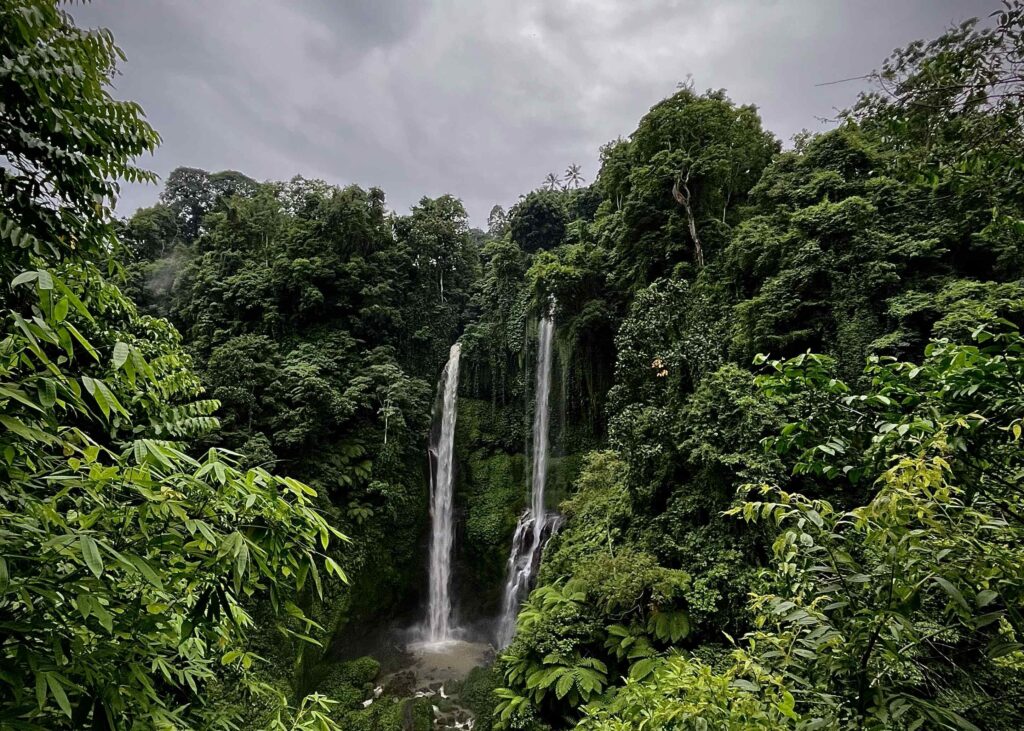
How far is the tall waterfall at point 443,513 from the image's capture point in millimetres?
14938

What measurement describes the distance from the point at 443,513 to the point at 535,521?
3.81 meters

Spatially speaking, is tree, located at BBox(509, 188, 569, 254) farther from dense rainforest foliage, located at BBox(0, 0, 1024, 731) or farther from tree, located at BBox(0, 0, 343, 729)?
tree, located at BBox(0, 0, 343, 729)

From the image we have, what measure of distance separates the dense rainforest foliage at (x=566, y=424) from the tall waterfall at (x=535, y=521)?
56 centimetres

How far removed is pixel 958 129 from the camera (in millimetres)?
2334

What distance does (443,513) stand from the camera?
53.8ft

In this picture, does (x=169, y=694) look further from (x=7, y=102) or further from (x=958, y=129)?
(x=958, y=129)

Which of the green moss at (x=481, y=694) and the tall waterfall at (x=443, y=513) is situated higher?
the tall waterfall at (x=443, y=513)

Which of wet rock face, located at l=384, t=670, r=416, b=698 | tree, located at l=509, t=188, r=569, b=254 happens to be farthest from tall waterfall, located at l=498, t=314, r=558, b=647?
tree, located at l=509, t=188, r=569, b=254

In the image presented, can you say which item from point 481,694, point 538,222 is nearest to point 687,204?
point 538,222

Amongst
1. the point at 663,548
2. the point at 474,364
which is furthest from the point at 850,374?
the point at 474,364

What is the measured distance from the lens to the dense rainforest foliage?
140 cm

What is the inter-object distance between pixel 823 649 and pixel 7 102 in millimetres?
3654

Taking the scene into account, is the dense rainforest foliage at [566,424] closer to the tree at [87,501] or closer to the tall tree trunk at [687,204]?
the tree at [87,501]

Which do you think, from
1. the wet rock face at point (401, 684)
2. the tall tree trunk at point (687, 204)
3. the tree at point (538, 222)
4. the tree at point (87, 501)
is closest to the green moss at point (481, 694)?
the wet rock face at point (401, 684)
